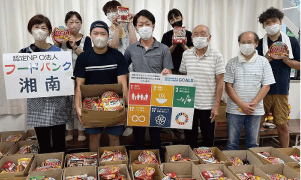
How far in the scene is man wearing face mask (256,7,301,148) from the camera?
2297mm

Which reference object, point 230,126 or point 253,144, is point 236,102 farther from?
point 253,144

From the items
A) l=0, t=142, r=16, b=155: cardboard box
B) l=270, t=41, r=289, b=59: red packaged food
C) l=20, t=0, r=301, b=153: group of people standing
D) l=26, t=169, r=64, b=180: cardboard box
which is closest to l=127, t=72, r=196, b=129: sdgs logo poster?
l=20, t=0, r=301, b=153: group of people standing

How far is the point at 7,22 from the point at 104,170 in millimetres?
2520

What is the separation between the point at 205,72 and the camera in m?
2.08

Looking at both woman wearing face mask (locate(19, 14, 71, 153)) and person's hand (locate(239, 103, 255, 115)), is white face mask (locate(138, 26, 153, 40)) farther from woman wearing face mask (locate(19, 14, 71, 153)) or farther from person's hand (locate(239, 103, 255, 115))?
person's hand (locate(239, 103, 255, 115))

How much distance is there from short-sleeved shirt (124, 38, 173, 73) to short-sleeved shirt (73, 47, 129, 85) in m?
0.23

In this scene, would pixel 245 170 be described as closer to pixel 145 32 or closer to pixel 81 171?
pixel 81 171

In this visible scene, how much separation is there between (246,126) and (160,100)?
953mm

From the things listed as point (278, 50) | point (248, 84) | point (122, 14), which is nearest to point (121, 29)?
point (122, 14)

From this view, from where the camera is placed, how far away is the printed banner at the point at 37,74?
183 cm

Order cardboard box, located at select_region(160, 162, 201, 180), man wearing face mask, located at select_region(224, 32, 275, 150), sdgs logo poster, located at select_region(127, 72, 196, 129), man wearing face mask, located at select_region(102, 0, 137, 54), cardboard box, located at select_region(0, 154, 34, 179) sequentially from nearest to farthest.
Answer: cardboard box, located at select_region(0, 154, 34, 179) < cardboard box, located at select_region(160, 162, 201, 180) < sdgs logo poster, located at select_region(127, 72, 196, 129) < man wearing face mask, located at select_region(224, 32, 275, 150) < man wearing face mask, located at select_region(102, 0, 137, 54)

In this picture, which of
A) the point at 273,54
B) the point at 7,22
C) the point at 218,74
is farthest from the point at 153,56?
the point at 7,22

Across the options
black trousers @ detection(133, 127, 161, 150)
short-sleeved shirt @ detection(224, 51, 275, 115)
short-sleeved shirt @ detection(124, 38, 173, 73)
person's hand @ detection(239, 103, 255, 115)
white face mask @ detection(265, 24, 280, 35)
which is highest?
white face mask @ detection(265, 24, 280, 35)

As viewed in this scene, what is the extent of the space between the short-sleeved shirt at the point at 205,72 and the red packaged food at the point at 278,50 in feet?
2.03
